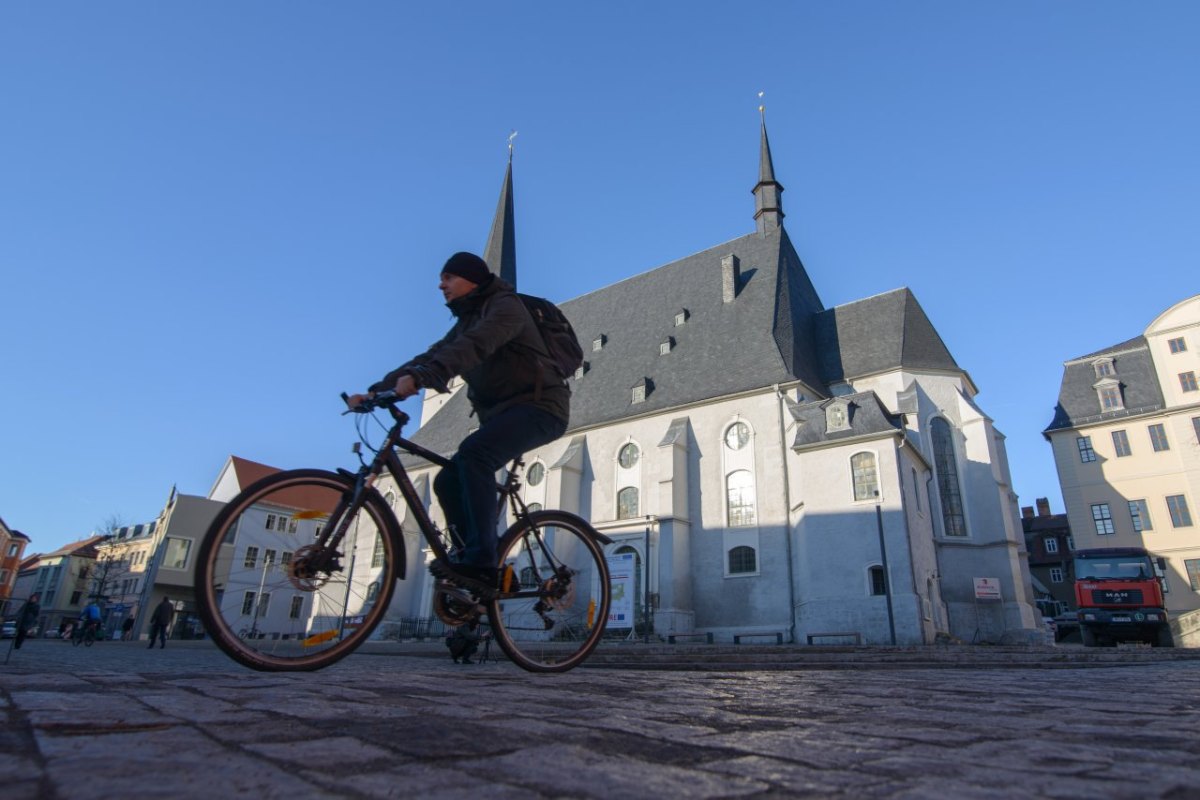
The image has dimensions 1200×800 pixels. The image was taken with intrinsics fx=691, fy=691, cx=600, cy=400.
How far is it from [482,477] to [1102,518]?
4314 centimetres

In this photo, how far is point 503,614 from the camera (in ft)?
12.8

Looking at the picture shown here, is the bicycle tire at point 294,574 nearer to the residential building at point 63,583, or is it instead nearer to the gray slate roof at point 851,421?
the gray slate roof at point 851,421

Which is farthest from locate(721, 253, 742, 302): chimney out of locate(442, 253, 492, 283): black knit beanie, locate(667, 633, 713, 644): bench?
locate(442, 253, 492, 283): black knit beanie

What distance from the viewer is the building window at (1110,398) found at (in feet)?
124

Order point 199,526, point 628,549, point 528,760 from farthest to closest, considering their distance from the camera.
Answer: point 199,526 → point 628,549 → point 528,760

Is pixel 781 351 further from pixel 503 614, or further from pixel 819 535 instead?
pixel 503 614

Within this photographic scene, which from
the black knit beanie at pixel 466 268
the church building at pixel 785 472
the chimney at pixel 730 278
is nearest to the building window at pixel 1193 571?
the church building at pixel 785 472

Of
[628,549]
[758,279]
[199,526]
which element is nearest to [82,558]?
[199,526]

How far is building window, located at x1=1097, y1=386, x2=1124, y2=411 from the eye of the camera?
37844 mm

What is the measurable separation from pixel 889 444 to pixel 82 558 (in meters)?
77.4

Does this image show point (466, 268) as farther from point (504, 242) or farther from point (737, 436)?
point (504, 242)

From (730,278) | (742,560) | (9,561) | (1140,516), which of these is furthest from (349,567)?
(9,561)

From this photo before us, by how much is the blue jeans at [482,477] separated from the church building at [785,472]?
17.4 m

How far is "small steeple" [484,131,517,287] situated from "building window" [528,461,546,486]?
15333 mm
